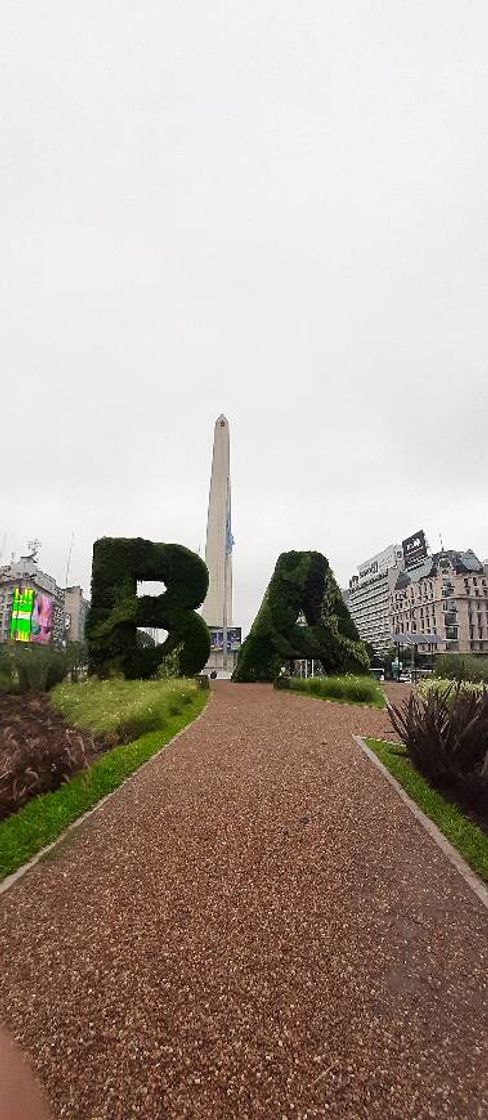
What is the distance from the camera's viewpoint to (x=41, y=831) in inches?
213

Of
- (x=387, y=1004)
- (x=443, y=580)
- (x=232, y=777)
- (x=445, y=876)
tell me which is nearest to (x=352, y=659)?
(x=232, y=777)

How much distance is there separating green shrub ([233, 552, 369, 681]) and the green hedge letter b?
2861 mm

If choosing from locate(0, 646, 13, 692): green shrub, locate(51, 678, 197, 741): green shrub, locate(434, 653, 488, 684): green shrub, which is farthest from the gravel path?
locate(434, 653, 488, 684): green shrub

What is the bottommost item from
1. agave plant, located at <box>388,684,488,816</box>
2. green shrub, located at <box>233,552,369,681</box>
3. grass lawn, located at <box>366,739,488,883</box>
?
grass lawn, located at <box>366,739,488,883</box>

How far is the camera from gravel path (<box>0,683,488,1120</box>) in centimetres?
246

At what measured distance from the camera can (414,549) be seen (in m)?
125

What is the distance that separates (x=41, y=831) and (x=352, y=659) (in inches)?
786

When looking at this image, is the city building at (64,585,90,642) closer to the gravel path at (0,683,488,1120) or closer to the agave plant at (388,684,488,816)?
the agave plant at (388,684,488,816)

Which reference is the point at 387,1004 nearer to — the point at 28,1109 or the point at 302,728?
the point at 28,1109

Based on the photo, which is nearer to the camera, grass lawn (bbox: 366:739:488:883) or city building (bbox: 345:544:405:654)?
grass lawn (bbox: 366:739:488:883)

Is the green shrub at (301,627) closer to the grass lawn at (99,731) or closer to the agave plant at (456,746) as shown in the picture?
the grass lawn at (99,731)

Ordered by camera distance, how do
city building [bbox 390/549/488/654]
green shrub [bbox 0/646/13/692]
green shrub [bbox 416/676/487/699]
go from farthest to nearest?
1. city building [bbox 390/549/488/654]
2. green shrub [bbox 0/646/13/692]
3. green shrub [bbox 416/676/487/699]

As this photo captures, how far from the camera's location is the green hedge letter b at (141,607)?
21875 millimetres

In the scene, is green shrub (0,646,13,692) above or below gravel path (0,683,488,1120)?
above
